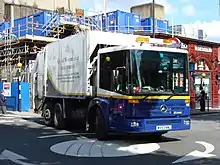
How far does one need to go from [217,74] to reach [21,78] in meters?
18.4

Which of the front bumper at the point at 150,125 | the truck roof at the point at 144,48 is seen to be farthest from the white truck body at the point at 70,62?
the front bumper at the point at 150,125

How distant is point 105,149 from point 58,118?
563 centimetres

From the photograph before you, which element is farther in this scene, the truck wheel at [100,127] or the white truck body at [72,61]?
the white truck body at [72,61]

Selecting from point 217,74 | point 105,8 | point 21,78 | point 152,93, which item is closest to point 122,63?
point 152,93

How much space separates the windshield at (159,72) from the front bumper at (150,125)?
840 mm

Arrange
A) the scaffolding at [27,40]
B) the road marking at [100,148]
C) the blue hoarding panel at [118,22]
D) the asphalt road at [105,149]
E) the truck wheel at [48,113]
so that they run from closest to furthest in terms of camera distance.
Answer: the asphalt road at [105,149] < the road marking at [100,148] < the truck wheel at [48,113] < the scaffolding at [27,40] < the blue hoarding panel at [118,22]

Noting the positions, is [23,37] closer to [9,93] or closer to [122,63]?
[9,93]

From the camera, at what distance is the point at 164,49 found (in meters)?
12.6

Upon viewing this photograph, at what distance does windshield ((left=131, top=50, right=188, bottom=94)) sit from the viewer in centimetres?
1201

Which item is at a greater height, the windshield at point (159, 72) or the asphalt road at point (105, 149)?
the windshield at point (159, 72)

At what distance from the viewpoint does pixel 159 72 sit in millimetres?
12422

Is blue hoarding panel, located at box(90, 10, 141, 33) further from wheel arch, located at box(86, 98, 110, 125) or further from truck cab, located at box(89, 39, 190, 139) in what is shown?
truck cab, located at box(89, 39, 190, 139)

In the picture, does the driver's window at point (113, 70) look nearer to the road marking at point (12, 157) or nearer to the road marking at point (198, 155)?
the road marking at point (198, 155)

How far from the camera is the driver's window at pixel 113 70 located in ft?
39.5
